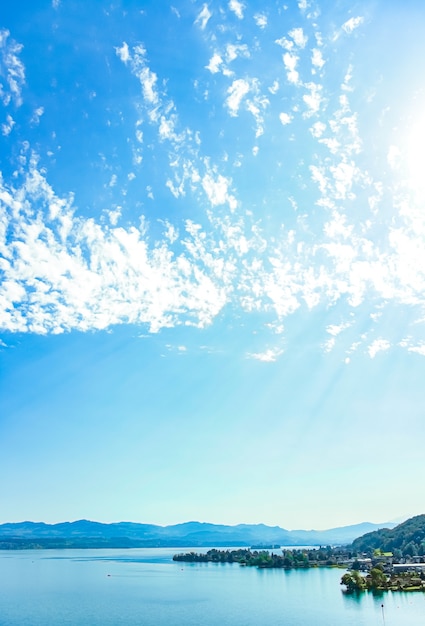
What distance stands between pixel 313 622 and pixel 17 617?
19547 mm

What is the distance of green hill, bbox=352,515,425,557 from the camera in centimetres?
7531

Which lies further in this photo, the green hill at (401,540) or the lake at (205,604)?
the green hill at (401,540)

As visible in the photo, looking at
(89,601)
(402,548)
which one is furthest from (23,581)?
(402,548)

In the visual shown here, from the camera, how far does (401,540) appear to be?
86000 millimetres

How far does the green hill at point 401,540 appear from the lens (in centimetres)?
7531

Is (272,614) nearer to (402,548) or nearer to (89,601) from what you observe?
(89,601)

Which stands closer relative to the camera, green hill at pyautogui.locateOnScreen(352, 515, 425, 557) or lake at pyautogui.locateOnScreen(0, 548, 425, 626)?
lake at pyautogui.locateOnScreen(0, 548, 425, 626)

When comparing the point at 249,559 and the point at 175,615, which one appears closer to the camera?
the point at 175,615

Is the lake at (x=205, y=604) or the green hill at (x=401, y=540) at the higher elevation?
the green hill at (x=401, y=540)

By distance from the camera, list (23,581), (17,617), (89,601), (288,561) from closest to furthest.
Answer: (17,617) → (89,601) → (23,581) → (288,561)

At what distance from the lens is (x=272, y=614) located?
33000 millimetres

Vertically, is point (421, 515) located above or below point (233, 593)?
above

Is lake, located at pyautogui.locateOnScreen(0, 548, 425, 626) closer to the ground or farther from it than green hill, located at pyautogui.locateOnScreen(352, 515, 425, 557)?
closer to the ground

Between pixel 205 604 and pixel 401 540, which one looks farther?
pixel 401 540
